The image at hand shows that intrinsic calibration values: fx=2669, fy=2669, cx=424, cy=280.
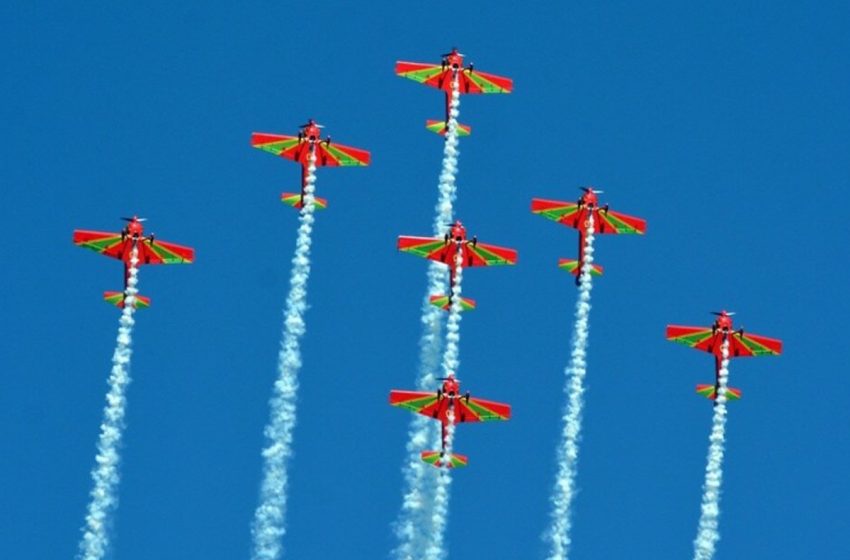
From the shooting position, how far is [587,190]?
110500 millimetres

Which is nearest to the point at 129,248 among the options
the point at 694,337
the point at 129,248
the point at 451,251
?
the point at 129,248

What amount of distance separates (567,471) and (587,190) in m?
12.1

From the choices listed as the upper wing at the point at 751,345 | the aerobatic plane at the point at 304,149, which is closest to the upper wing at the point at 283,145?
the aerobatic plane at the point at 304,149

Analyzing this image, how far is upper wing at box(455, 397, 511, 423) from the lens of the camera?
10338 cm

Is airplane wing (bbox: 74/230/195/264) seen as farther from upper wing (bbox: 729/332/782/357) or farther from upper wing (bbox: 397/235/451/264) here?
upper wing (bbox: 729/332/782/357)

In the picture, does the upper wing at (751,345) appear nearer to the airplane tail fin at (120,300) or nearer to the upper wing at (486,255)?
the upper wing at (486,255)

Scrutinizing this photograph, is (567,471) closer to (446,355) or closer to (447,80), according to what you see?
(446,355)

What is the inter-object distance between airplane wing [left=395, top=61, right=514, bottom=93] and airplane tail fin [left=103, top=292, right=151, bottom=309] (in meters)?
15.2

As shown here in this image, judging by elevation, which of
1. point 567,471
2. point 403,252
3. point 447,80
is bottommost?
point 567,471

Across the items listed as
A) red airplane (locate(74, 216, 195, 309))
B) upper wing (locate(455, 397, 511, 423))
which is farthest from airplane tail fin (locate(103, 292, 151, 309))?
upper wing (locate(455, 397, 511, 423))

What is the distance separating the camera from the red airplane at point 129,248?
4144 inches

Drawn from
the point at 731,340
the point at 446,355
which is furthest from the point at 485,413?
the point at 731,340

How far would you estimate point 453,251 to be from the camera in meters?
108

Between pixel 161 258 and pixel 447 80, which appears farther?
pixel 447 80
